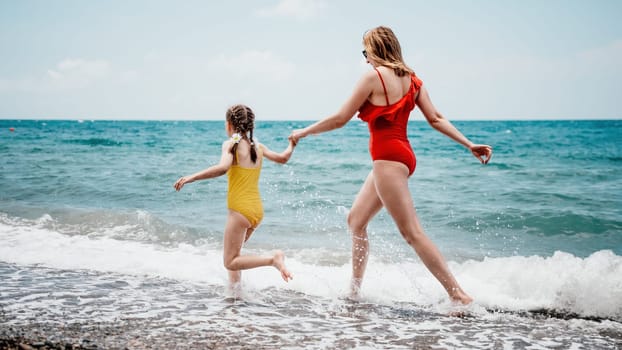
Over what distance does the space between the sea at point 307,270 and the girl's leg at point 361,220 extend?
25 centimetres

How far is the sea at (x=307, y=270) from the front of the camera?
3881mm

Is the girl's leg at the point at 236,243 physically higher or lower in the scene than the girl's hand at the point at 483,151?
lower

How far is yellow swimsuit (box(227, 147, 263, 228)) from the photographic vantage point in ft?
15.2

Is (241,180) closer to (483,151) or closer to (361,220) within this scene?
(361,220)

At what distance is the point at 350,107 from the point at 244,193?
125 centimetres

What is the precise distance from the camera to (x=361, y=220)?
4.66 metres

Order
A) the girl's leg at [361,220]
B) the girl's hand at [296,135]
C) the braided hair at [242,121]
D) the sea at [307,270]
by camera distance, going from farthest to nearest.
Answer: the braided hair at [242,121], the girl's leg at [361,220], the girl's hand at [296,135], the sea at [307,270]

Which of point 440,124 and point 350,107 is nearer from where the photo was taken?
point 350,107

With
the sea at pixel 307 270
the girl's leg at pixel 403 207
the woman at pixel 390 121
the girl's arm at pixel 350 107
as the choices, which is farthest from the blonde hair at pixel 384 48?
the sea at pixel 307 270

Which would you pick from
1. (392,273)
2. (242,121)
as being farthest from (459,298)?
(242,121)

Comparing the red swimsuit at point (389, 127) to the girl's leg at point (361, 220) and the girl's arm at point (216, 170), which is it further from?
the girl's arm at point (216, 170)

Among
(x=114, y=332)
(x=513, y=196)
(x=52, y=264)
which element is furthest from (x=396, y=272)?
(x=513, y=196)

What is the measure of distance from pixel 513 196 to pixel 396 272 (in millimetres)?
6949

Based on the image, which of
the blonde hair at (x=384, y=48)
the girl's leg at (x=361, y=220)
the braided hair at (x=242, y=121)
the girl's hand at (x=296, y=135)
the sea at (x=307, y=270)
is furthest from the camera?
the braided hair at (x=242, y=121)
